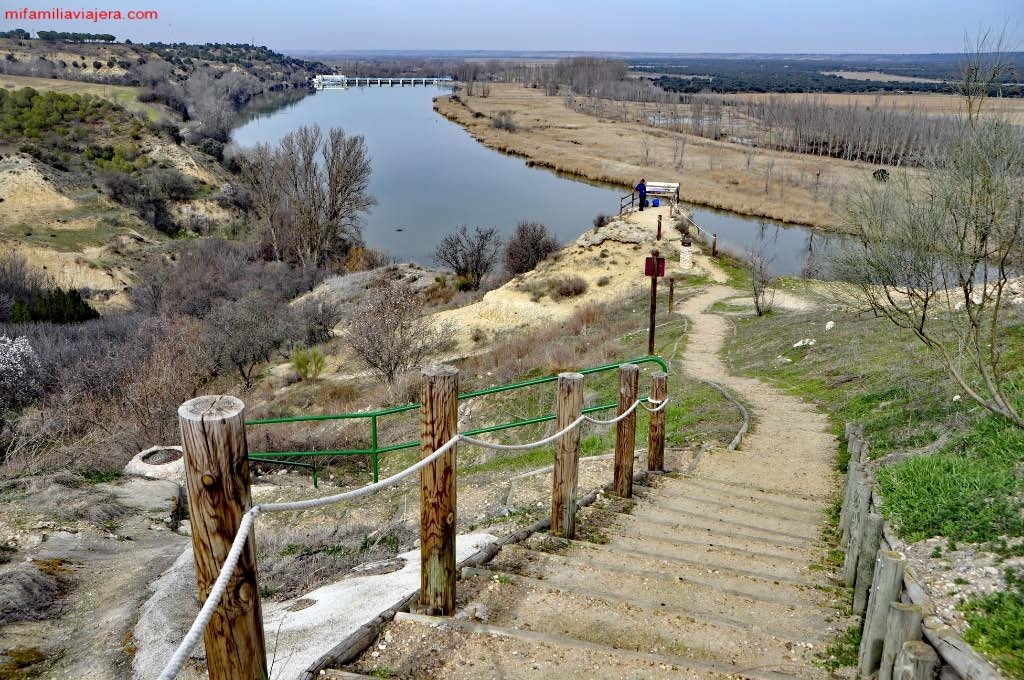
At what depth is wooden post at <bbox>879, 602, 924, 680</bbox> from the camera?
11.2 feet

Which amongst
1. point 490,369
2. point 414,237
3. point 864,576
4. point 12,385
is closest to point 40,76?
point 414,237

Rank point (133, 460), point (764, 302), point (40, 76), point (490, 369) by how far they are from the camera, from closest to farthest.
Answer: point (133, 460) → point (490, 369) → point (764, 302) → point (40, 76)

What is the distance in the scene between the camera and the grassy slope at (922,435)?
4230 millimetres

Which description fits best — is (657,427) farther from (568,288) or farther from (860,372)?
(568,288)

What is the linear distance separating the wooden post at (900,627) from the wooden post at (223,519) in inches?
112

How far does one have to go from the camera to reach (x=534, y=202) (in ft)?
182

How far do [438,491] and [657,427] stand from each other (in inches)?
180

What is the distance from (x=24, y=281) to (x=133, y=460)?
87.8 ft

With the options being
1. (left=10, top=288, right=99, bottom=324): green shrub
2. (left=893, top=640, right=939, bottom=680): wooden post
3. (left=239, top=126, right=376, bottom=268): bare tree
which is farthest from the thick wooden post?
(left=239, top=126, right=376, bottom=268): bare tree

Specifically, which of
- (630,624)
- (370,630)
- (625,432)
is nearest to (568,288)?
(625,432)

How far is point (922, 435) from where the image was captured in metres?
8.36

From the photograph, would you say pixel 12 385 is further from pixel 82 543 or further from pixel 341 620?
pixel 341 620

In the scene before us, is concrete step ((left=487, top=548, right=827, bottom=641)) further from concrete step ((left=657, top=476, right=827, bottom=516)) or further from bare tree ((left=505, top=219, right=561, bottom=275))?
bare tree ((left=505, top=219, right=561, bottom=275))

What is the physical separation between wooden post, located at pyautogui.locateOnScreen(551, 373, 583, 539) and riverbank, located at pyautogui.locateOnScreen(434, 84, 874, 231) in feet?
103
